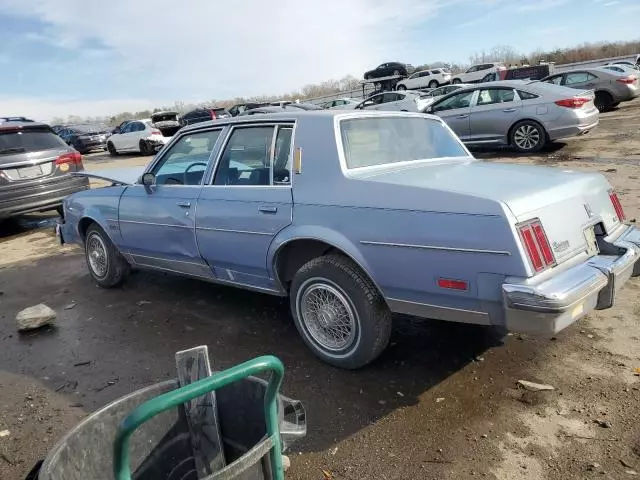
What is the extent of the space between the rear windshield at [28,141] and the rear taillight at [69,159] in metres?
0.20

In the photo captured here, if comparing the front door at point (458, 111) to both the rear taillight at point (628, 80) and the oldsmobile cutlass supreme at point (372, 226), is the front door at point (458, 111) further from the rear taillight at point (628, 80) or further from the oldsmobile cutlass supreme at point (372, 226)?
the rear taillight at point (628, 80)

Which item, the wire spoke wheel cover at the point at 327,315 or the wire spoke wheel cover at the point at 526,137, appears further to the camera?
the wire spoke wheel cover at the point at 526,137

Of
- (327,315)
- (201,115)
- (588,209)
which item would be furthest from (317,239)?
(201,115)

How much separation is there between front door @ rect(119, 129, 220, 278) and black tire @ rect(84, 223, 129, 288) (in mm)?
478

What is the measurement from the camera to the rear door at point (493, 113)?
11250 millimetres

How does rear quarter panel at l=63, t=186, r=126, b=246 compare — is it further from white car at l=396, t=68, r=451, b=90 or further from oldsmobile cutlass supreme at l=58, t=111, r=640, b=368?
white car at l=396, t=68, r=451, b=90

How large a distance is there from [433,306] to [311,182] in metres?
1.14

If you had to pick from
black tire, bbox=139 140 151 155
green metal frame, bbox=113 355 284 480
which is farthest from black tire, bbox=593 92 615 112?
green metal frame, bbox=113 355 284 480

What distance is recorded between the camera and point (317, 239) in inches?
129

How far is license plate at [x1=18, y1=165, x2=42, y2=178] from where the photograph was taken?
8211mm

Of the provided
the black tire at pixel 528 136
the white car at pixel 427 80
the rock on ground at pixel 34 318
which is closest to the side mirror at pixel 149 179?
the rock on ground at pixel 34 318

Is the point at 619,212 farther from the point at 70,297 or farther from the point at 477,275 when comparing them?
the point at 70,297

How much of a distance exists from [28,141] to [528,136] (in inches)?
386

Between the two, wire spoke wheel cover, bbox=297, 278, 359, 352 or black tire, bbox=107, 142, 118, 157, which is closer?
wire spoke wheel cover, bbox=297, 278, 359, 352
